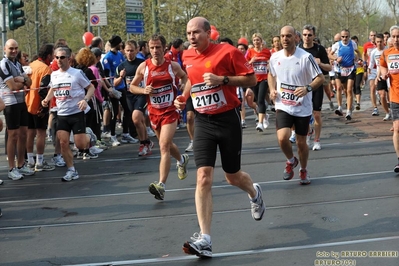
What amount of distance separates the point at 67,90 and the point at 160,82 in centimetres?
166

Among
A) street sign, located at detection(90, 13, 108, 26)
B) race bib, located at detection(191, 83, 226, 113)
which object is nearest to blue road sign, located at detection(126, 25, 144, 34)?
street sign, located at detection(90, 13, 108, 26)

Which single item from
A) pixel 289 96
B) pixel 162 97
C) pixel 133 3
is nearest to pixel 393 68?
pixel 289 96

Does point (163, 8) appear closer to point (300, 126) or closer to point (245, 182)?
point (300, 126)

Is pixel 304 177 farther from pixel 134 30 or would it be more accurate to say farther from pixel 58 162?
pixel 134 30

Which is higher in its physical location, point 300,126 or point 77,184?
point 300,126

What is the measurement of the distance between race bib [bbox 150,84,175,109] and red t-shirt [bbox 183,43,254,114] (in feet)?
10.4

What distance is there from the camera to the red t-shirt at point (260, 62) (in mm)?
16266

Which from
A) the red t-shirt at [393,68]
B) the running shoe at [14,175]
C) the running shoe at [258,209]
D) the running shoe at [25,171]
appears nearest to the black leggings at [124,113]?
the running shoe at [25,171]

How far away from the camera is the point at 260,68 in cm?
1652

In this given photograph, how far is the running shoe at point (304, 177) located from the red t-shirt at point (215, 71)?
9.53ft

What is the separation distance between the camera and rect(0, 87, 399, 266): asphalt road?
256 inches

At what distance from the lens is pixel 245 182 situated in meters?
7.25

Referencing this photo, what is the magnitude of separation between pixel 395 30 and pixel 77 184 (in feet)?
16.8

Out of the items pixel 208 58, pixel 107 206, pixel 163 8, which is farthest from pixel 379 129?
pixel 163 8
